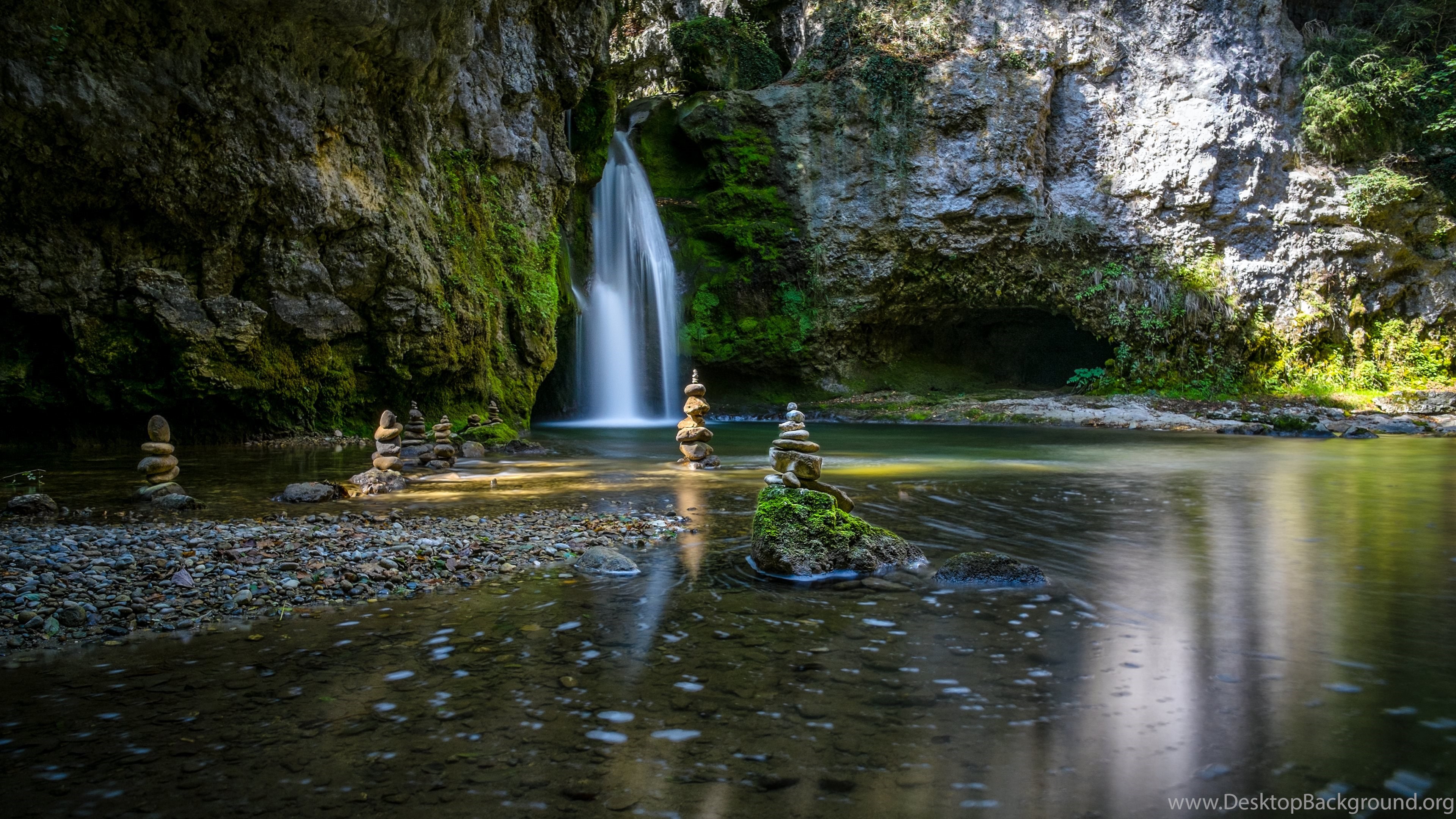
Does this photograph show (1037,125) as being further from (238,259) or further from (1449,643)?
(1449,643)

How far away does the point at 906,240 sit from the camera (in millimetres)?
26969

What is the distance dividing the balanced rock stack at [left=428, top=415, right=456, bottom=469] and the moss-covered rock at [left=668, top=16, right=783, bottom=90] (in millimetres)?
20073

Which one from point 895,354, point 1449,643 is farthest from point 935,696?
point 895,354

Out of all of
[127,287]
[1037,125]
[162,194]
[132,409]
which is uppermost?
[1037,125]

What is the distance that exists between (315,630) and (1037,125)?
2667 cm

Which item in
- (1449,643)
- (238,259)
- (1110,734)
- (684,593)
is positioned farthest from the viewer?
(238,259)

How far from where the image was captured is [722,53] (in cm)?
2852

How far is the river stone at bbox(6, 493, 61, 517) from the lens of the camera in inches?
275


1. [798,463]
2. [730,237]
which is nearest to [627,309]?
[730,237]

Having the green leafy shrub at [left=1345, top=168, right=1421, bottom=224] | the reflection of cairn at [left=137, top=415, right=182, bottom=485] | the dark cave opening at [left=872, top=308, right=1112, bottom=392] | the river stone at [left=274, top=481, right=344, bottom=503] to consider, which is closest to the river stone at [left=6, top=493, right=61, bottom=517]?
the reflection of cairn at [left=137, top=415, right=182, bottom=485]

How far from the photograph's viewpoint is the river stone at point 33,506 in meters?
6.99

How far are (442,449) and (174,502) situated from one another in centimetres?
446

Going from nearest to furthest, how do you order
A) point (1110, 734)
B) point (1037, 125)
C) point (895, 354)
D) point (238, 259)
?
point (1110, 734) < point (238, 259) < point (1037, 125) < point (895, 354)

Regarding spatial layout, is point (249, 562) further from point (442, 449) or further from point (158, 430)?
point (442, 449)
